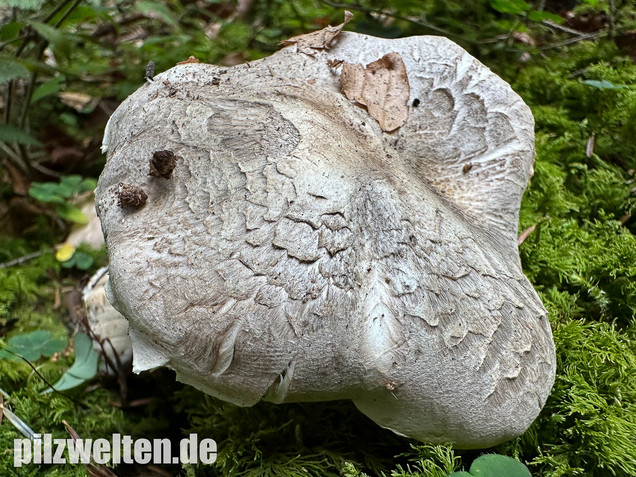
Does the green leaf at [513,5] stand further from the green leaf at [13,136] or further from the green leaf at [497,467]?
the green leaf at [13,136]

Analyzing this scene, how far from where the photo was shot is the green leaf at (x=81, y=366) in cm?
241

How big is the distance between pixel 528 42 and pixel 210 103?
273cm

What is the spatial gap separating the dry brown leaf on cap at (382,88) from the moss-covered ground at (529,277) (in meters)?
1.00

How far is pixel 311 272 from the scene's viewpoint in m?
1.68

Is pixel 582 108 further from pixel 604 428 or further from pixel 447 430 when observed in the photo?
pixel 447 430

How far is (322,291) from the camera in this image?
167 centimetres

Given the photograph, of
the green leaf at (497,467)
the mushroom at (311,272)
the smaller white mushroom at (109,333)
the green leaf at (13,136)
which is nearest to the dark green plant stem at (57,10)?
the green leaf at (13,136)

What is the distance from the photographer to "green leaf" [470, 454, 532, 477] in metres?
1.71

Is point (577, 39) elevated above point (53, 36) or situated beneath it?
situated beneath

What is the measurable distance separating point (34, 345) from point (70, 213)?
3.24 feet

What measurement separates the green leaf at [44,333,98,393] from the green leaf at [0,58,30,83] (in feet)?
4.25

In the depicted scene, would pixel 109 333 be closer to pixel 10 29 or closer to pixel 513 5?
pixel 10 29

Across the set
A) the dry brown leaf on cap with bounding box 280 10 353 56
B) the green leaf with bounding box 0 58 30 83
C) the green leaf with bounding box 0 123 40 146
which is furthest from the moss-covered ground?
the dry brown leaf on cap with bounding box 280 10 353 56

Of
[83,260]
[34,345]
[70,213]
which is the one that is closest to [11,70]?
[70,213]
